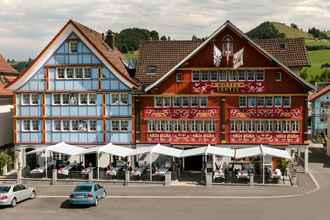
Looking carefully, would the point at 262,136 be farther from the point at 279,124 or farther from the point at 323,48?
the point at 323,48

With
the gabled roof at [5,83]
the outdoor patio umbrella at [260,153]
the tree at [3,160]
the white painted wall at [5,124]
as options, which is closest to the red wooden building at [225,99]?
the outdoor patio umbrella at [260,153]

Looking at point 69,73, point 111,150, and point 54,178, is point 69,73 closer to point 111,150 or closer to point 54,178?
point 111,150

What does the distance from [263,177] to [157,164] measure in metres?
11.1

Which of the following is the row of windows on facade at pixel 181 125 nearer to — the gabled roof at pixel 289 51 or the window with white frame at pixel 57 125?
the window with white frame at pixel 57 125

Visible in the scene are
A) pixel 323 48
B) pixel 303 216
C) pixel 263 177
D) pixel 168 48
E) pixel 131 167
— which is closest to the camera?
pixel 303 216

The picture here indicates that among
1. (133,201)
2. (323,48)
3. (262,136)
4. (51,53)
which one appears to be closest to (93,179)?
(133,201)

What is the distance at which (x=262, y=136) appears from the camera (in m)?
47.6

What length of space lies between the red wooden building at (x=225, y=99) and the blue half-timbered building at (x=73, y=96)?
199 centimetres

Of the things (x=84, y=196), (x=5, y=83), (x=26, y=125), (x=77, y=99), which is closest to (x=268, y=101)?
(x=77, y=99)

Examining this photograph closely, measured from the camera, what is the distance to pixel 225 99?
47625 mm

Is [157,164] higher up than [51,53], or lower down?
lower down

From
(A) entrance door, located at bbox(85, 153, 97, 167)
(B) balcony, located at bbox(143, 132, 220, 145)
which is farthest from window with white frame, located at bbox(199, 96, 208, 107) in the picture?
(A) entrance door, located at bbox(85, 153, 97, 167)

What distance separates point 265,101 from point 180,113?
7.49 meters

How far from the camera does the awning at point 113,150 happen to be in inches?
1747
